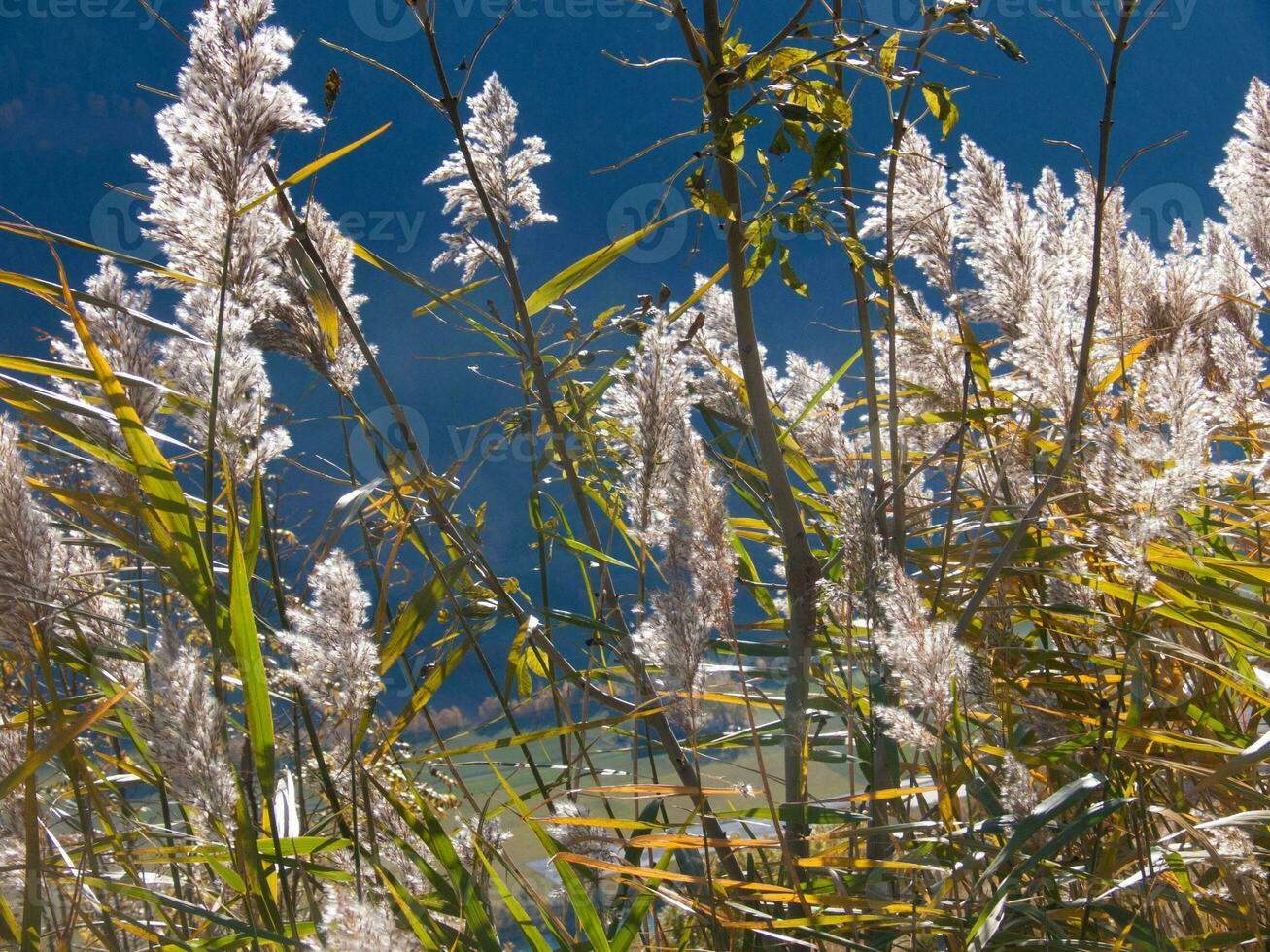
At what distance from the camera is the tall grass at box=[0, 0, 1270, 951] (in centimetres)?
71

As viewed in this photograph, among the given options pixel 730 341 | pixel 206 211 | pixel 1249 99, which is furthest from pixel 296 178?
pixel 1249 99

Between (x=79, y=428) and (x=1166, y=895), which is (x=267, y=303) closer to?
(x=79, y=428)

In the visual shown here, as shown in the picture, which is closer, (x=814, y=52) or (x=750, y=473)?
(x=814, y=52)

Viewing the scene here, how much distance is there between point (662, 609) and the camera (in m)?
0.71

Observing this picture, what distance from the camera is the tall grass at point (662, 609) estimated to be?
708 mm

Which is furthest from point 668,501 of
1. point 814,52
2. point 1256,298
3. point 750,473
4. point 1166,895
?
point 1256,298

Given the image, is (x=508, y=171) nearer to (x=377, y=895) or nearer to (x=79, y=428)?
(x=79, y=428)

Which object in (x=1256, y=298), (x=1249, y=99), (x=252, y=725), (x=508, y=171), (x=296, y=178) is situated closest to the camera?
(x=252, y=725)

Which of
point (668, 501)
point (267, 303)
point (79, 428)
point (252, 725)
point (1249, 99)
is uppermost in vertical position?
point (1249, 99)

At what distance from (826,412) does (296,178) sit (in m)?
0.64

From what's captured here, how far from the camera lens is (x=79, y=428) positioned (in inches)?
31.0

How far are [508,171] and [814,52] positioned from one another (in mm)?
386

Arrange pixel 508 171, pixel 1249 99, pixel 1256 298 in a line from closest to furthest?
pixel 508 171 → pixel 1249 99 → pixel 1256 298

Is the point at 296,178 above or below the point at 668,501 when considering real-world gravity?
above
